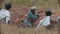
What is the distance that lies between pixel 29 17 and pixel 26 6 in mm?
2120

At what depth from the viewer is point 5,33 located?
4.41 m

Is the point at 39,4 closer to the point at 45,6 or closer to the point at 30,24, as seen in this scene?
the point at 45,6

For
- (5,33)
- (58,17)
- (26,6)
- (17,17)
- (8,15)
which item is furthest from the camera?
(26,6)

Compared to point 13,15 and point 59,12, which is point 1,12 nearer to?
point 13,15

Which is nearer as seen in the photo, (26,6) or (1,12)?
(1,12)

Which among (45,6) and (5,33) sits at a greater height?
(5,33)

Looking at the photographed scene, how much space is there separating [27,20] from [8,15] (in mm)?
556

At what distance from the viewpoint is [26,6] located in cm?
880

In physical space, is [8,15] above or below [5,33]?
below

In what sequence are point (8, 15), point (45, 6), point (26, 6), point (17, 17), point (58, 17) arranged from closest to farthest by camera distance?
1. point (58, 17)
2. point (8, 15)
3. point (17, 17)
4. point (45, 6)
5. point (26, 6)

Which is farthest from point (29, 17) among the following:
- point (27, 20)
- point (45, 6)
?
point (45, 6)

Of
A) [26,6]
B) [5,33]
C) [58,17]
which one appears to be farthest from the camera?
[26,6]

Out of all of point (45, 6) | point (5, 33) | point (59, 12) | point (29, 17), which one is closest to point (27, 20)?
point (29, 17)

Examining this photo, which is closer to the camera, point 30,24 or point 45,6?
point 30,24
